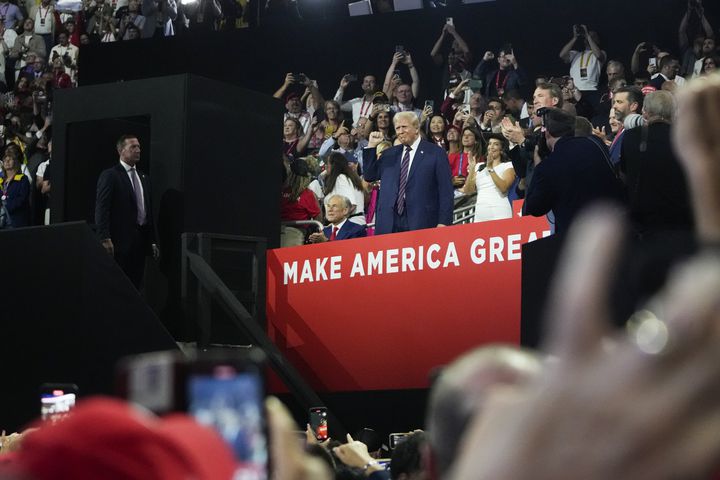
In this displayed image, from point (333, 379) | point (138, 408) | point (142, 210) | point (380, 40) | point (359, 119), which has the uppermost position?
point (380, 40)

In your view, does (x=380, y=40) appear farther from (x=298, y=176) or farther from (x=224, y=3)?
(x=298, y=176)

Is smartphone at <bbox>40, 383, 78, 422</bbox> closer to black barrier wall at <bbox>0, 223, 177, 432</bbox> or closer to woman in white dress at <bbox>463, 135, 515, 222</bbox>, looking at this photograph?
black barrier wall at <bbox>0, 223, 177, 432</bbox>

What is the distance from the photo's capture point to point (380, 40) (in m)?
14.1

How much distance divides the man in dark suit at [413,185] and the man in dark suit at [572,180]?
135 inches

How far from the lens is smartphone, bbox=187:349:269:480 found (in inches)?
35.5

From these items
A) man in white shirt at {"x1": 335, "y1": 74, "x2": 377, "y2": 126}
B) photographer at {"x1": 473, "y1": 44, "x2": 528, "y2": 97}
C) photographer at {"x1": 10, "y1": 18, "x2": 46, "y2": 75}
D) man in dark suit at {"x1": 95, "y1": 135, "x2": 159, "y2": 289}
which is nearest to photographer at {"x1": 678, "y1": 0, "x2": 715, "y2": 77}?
photographer at {"x1": 473, "y1": 44, "x2": 528, "y2": 97}

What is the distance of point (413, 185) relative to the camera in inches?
334

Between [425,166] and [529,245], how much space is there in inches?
132

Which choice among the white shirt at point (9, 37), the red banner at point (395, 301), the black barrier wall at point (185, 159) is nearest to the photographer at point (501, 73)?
the black barrier wall at point (185, 159)

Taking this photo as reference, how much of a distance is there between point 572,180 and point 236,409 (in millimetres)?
3982

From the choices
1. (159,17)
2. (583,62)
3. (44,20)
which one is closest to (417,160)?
(583,62)

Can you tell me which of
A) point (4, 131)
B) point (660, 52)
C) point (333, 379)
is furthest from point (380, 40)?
point (333, 379)

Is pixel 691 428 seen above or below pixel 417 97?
below

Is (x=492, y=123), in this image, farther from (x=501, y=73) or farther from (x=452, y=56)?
(x=452, y=56)
